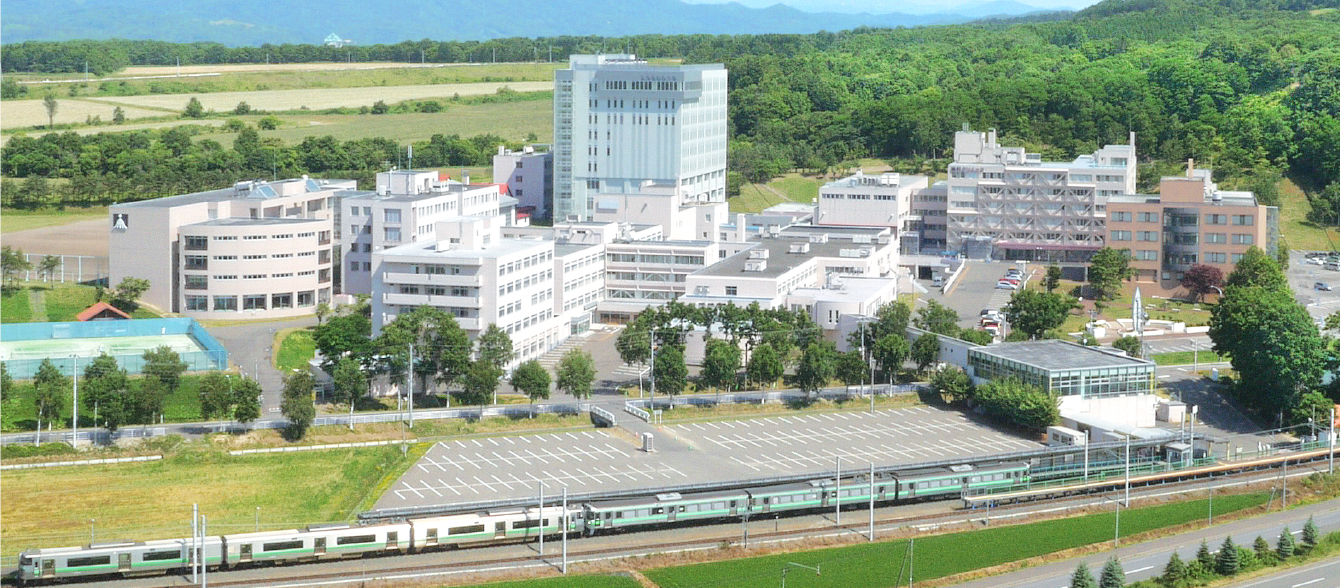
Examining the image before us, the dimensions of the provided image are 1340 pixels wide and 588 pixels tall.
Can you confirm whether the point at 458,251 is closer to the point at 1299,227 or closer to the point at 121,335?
the point at 121,335

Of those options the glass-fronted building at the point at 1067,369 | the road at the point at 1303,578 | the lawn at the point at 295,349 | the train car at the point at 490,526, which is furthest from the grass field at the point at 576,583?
the lawn at the point at 295,349

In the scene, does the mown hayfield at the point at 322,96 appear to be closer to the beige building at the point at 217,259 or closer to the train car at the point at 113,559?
the beige building at the point at 217,259

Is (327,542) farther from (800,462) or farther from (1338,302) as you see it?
(1338,302)

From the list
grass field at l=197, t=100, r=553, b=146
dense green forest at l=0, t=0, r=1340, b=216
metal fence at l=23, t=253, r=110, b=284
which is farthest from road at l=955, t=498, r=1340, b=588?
grass field at l=197, t=100, r=553, b=146

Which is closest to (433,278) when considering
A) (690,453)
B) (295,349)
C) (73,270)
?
(295,349)

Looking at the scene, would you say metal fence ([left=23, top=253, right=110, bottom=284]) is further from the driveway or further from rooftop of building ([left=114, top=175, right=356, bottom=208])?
the driveway

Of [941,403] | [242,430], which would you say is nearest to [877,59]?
[941,403]
